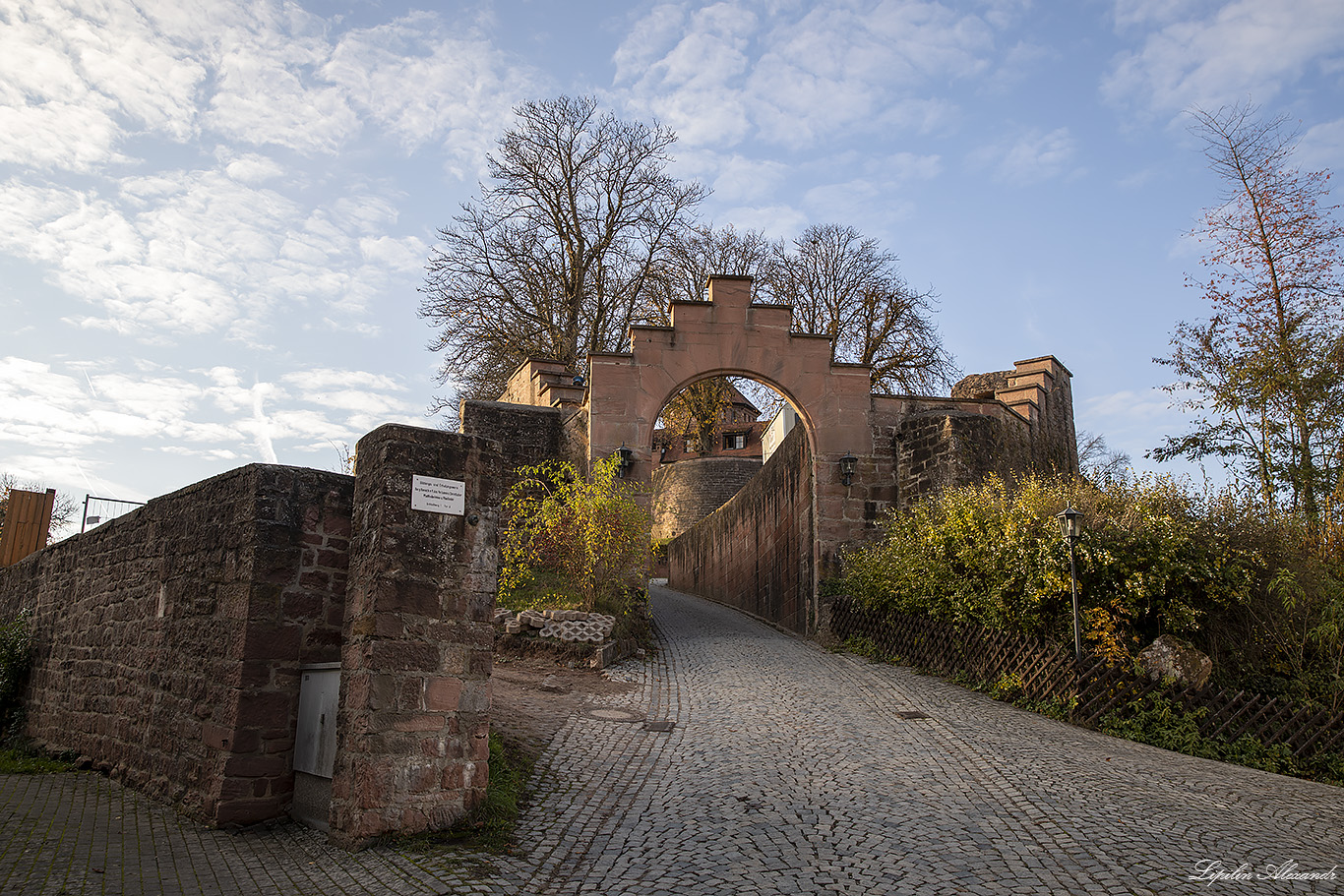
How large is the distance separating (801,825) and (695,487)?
1179 inches

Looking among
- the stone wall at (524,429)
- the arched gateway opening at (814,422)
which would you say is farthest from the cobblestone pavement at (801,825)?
the stone wall at (524,429)

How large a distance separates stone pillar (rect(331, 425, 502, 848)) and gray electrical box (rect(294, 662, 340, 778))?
8.8 inches

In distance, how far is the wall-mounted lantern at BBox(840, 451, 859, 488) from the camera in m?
14.6

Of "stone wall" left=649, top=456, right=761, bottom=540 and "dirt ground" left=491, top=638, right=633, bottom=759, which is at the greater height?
"stone wall" left=649, top=456, right=761, bottom=540

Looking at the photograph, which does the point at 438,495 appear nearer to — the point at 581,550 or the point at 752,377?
the point at 581,550

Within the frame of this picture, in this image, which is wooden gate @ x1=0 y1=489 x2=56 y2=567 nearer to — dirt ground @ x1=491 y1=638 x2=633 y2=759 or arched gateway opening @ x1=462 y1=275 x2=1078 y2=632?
arched gateway opening @ x1=462 y1=275 x2=1078 y2=632

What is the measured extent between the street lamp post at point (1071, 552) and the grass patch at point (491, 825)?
5.55 m

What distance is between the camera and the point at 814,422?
15.0 meters

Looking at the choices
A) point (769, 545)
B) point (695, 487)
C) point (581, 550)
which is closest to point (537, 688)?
point (581, 550)

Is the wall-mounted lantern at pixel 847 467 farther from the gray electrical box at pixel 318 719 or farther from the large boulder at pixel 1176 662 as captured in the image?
the gray electrical box at pixel 318 719

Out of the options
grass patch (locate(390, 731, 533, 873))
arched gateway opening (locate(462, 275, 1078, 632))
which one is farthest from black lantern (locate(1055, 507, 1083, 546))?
grass patch (locate(390, 731, 533, 873))

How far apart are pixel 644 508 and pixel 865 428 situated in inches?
160

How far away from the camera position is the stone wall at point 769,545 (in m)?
15.6

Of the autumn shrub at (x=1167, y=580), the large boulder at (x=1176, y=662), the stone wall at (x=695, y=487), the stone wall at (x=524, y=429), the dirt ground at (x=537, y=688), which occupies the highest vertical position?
the stone wall at (x=695, y=487)
